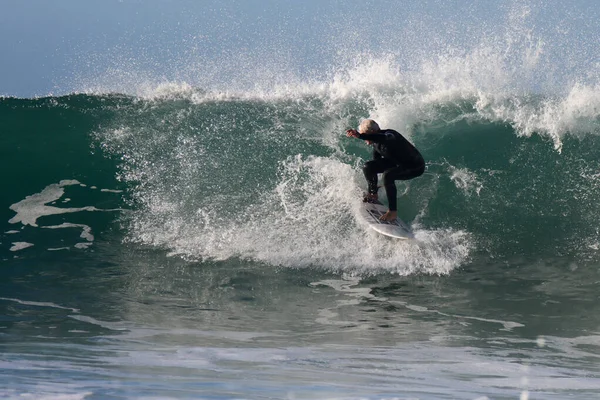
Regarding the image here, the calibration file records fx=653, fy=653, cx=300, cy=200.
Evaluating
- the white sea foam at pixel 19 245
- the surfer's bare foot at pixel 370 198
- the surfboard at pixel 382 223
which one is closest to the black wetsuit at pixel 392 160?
the surfboard at pixel 382 223

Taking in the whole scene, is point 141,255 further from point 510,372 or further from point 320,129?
point 510,372

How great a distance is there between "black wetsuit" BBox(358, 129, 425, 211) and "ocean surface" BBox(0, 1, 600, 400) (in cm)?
65

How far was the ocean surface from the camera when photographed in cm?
374

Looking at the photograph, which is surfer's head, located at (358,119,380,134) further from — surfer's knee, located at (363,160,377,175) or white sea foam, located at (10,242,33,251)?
white sea foam, located at (10,242,33,251)

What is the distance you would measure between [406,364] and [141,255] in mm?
4934

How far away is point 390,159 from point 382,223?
0.78 m

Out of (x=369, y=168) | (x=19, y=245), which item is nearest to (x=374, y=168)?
(x=369, y=168)

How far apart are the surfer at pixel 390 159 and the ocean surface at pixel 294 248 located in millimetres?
608

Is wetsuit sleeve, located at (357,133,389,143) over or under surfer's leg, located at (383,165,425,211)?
over

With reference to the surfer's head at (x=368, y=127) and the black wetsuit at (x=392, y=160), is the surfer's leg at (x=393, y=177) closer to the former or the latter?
the black wetsuit at (x=392, y=160)

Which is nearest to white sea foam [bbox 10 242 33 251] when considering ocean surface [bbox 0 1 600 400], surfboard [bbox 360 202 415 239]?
ocean surface [bbox 0 1 600 400]

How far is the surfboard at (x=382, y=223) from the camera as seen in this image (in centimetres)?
782

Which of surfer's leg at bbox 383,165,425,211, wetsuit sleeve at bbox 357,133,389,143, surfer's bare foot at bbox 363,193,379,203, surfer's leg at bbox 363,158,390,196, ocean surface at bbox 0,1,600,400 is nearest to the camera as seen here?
ocean surface at bbox 0,1,600,400

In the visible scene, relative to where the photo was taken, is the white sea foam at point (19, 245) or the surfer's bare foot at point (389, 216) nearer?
the surfer's bare foot at point (389, 216)
